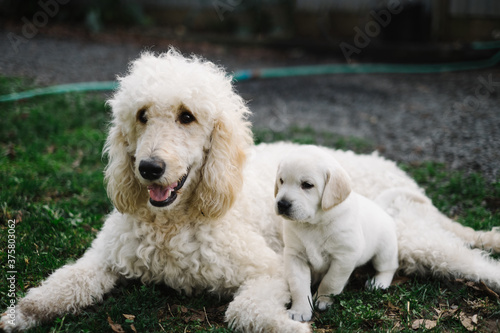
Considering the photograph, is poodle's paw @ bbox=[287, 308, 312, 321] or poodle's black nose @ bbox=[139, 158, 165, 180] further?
poodle's paw @ bbox=[287, 308, 312, 321]

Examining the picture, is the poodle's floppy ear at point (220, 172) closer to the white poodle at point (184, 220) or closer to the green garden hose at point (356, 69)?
the white poodle at point (184, 220)

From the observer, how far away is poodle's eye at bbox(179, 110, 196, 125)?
2.98 meters

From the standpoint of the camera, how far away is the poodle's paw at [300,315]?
9.43 feet

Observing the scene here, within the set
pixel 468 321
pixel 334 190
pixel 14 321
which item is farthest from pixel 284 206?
pixel 14 321

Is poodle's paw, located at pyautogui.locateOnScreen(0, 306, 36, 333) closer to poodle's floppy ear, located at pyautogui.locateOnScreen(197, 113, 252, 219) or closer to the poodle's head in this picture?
the poodle's head

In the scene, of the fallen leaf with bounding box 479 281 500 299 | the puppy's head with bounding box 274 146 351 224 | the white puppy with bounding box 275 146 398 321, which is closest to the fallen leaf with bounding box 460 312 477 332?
the fallen leaf with bounding box 479 281 500 299

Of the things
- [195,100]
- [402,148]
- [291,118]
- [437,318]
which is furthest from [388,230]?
[291,118]

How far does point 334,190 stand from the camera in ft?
9.27

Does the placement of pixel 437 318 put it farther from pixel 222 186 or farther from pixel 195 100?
pixel 195 100

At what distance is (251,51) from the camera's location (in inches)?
455

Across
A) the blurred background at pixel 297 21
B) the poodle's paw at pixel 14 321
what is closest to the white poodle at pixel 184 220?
the poodle's paw at pixel 14 321

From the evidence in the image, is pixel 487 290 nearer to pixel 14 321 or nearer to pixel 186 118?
pixel 186 118

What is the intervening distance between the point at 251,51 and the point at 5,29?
557cm

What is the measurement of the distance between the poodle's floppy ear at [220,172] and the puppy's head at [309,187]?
36 centimetres
